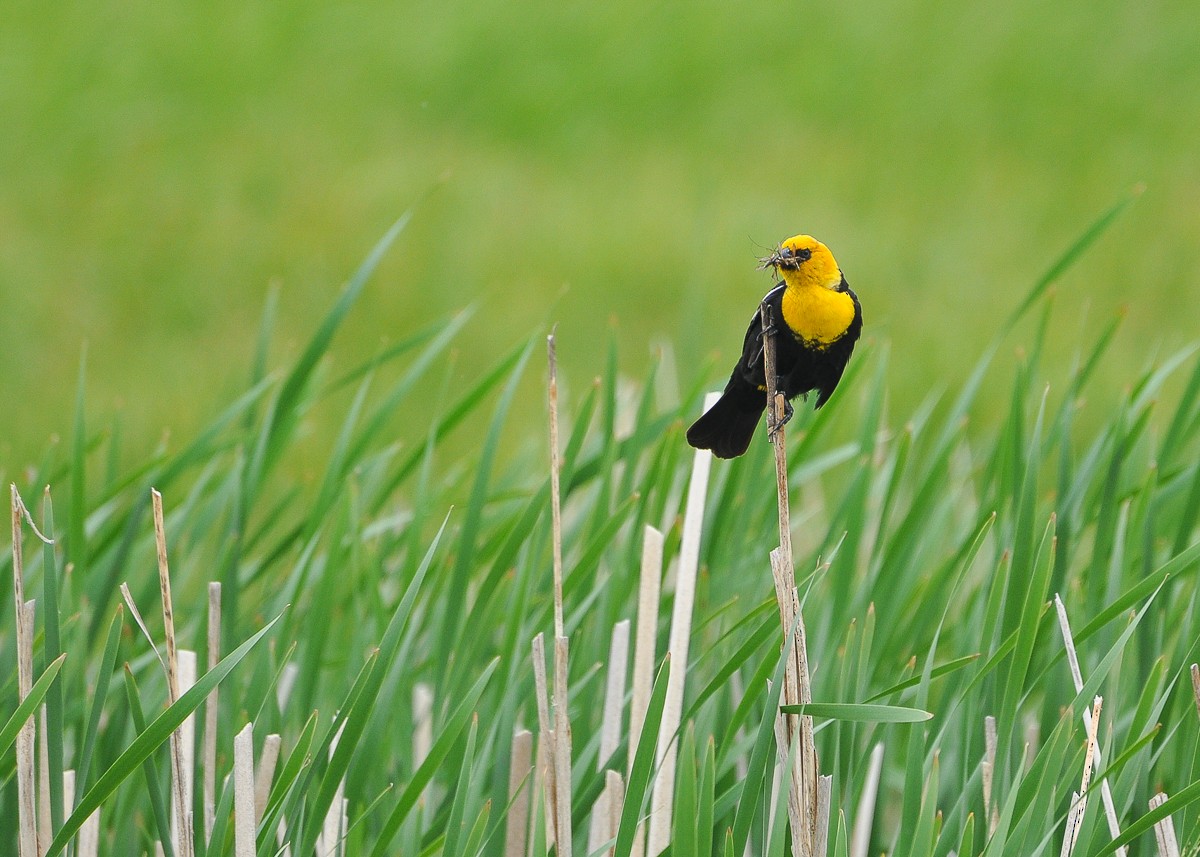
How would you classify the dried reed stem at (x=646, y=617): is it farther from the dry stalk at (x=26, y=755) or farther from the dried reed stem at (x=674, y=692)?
the dry stalk at (x=26, y=755)

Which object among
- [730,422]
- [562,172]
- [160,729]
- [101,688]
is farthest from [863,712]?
[562,172]

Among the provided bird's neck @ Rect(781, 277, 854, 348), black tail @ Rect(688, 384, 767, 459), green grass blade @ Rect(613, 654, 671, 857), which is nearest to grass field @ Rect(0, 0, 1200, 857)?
green grass blade @ Rect(613, 654, 671, 857)

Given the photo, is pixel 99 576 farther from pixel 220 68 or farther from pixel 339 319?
pixel 220 68

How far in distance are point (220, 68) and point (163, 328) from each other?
5.92ft

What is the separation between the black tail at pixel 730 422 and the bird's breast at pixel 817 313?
0.11 metres

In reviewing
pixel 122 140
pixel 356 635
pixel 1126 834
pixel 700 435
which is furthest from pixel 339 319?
pixel 122 140

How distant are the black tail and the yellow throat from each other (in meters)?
0.11

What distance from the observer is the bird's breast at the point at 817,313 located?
155 centimetres

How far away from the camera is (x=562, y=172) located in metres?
5.57

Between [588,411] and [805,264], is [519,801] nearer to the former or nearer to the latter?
[588,411]

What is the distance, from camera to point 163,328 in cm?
477

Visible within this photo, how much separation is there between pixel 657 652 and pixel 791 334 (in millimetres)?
585

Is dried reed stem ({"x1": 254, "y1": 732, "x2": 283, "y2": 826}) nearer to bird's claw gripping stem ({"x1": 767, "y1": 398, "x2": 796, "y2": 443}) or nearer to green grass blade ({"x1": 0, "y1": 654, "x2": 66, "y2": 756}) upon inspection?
green grass blade ({"x1": 0, "y1": 654, "x2": 66, "y2": 756})

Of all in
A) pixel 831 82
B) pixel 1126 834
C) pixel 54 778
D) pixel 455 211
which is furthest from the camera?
pixel 831 82
